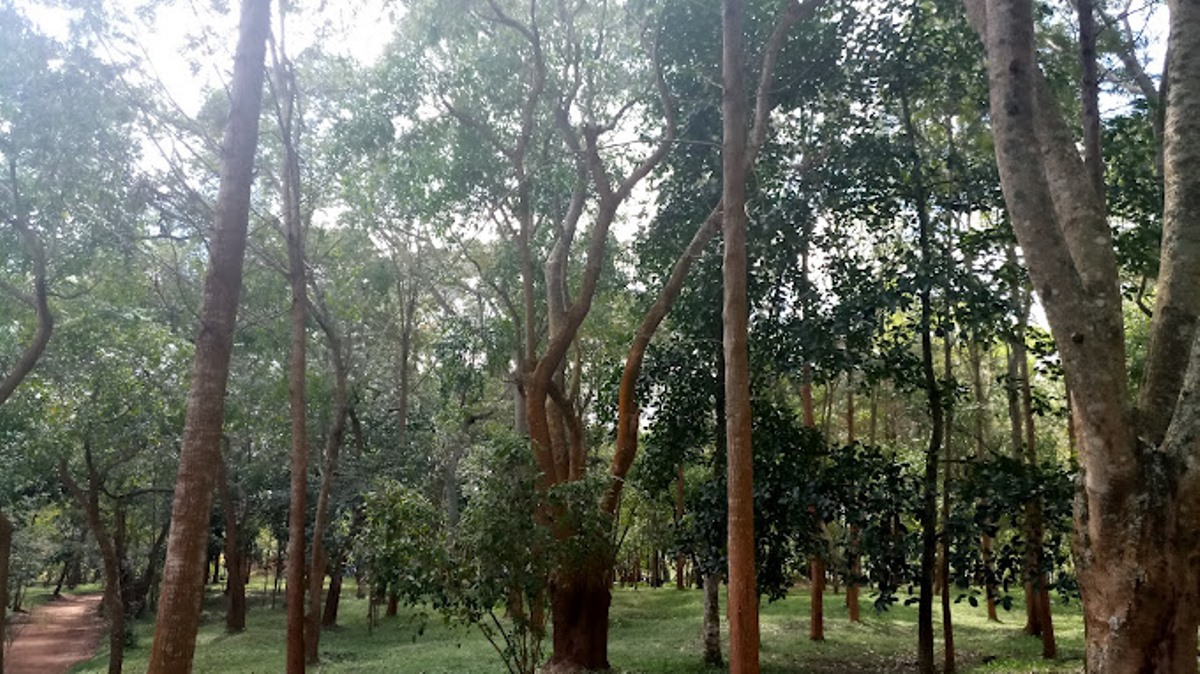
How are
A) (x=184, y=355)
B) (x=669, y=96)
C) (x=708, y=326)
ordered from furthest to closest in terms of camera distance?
(x=184, y=355) → (x=708, y=326) → (x=669, y=96)

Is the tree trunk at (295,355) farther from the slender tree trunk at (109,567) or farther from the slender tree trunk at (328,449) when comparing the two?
the slender tree trunk at (109,567)

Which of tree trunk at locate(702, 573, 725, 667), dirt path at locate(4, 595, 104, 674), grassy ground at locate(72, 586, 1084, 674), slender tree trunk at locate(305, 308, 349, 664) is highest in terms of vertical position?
slender tree trunk at locate(305, 308, 349, 664)

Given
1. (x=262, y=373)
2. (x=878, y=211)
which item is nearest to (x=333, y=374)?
(x=262, y=373)

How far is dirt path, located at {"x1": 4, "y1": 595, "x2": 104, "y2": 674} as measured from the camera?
944 inches

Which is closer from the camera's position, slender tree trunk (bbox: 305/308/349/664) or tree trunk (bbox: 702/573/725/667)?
tree trunk (bbox: 702/573/725/667)

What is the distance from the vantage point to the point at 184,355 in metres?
15.8

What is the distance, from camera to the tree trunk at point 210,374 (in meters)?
5.80

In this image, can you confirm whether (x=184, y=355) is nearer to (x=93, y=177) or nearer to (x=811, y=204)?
(x=93, y=177)

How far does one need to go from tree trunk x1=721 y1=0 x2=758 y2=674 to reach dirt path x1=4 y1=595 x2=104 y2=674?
23.5m

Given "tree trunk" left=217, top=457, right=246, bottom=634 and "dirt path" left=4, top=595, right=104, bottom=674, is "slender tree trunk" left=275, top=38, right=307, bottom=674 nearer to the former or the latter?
"tree trunk" left=217, top=457, right=246, bottom=634

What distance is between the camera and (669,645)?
57.7 feet

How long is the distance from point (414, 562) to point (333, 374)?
12.3 meters

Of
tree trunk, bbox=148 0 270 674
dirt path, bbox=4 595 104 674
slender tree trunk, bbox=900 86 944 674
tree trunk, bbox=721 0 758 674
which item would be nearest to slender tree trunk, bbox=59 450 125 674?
dirt path, bbox=4 595 104 674

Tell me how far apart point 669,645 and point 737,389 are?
11950 mm
